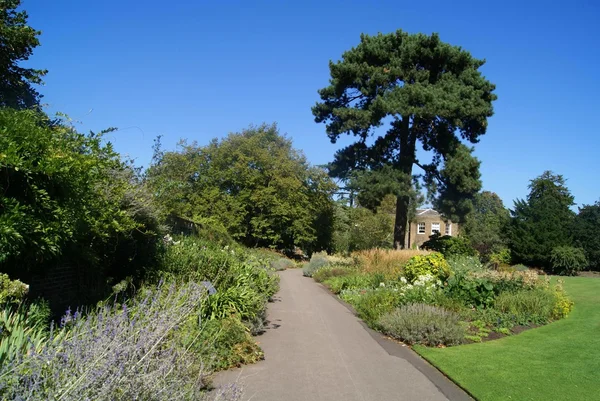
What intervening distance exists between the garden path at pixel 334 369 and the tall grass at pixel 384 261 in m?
7.66

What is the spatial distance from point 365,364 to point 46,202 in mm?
5162

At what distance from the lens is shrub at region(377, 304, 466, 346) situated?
842cm

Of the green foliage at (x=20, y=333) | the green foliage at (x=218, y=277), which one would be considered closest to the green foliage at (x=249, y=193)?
the green foliage at (x=218, y=277)

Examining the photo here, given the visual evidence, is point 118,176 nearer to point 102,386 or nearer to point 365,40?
point 102,386

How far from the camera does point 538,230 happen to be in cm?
3003

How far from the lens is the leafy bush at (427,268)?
1466 cm

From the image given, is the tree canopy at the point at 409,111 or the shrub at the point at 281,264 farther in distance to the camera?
the shrub at the point at 281,264

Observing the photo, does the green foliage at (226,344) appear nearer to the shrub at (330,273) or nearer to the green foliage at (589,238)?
the shrub at (330,273)

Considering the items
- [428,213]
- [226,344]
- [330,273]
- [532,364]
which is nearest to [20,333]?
[226,344]

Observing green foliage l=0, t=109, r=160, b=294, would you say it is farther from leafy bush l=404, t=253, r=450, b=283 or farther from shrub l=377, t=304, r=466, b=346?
leafy bush l=404, t=253, r=450, b=283

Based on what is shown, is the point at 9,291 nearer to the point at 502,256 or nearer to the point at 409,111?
the point at 409,111

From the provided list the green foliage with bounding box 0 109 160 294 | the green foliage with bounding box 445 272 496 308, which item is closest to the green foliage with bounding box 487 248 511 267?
the green foliage with bounding box 445 272 496 308

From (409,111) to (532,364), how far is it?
60.9 feet

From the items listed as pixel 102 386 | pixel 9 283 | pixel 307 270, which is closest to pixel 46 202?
pixel 9 283
